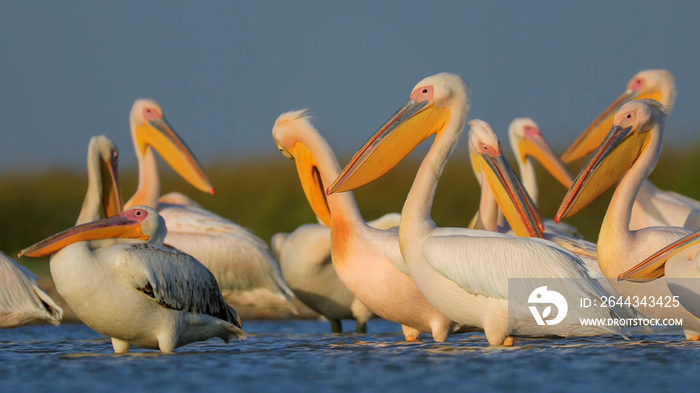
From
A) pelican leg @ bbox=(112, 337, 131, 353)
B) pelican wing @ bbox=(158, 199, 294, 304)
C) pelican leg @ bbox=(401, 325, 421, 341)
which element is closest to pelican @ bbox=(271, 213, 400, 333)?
pelican wing @ bbox=(158, 199, 294, 304)

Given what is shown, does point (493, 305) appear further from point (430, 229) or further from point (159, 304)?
point (159, 304)

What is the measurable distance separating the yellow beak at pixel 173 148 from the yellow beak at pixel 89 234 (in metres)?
3.97

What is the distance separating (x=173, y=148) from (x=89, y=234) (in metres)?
4.37

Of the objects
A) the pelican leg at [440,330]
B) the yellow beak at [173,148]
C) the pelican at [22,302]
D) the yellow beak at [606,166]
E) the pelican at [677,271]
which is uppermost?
the yellow beak at [173,148]

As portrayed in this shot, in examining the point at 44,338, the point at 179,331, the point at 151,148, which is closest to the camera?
the point at 179,331

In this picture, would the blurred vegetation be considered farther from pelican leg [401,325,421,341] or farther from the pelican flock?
pelican leg [401,325,421,341]

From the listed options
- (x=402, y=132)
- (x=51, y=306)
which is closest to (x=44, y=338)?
(x=51, y=306)

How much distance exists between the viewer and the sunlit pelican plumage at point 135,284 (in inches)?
261

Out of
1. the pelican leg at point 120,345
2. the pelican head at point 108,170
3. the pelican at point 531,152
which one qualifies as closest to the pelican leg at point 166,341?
the pelican leg at point 120,345

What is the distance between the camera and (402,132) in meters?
7.38

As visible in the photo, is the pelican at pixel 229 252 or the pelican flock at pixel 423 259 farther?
the pelican at pixel 229 252

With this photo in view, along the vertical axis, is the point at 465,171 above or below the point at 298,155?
above

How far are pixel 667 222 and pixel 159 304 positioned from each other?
4.93m

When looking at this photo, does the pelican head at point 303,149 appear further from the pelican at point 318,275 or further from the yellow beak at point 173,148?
the yellow beak at point 173,148
